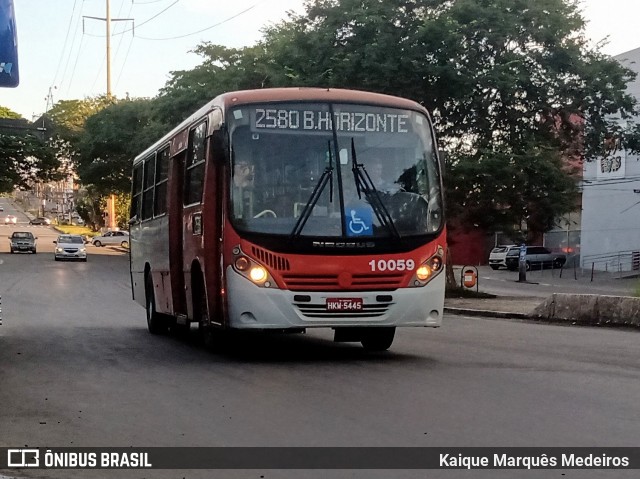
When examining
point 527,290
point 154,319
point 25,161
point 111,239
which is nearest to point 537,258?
point 527,290

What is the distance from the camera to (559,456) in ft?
23.3

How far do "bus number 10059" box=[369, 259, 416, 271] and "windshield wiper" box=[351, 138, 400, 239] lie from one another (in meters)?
0.30

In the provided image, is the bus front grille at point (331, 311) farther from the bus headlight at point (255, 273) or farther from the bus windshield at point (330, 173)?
the bus windshield at point (330, 173)

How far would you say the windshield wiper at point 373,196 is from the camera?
42.1 ft

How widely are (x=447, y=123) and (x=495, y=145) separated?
1.51 m

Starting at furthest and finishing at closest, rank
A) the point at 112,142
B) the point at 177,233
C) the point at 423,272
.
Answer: the point at 112,142 → the point at 177,233 → the point at 423,272

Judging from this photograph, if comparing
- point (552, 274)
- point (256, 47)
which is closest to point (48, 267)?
point (256, 47)

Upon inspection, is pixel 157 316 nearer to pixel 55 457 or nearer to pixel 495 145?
pixel 55 457

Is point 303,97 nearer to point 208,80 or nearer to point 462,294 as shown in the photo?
point 462,294

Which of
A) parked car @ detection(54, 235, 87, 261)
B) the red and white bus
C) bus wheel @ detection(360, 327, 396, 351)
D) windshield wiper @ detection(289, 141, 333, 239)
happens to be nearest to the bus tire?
Result: the red and white bus

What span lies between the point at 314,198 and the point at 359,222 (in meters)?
0.60

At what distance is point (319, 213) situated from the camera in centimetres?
1267

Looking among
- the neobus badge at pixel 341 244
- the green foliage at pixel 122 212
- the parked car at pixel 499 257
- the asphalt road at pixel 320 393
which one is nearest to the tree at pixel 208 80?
the parked car at pixel 499 257

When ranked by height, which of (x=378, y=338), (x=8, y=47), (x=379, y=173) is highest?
(x=8, y=47)
